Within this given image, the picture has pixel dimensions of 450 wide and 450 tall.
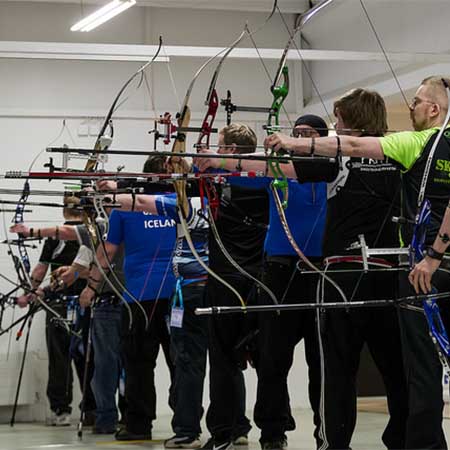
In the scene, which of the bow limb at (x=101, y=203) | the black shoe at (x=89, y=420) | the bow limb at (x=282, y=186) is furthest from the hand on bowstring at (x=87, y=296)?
the bow limb at (x=282, y=186)

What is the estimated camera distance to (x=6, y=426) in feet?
18.2

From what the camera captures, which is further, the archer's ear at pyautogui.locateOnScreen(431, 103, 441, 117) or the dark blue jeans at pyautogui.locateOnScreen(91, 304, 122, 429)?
the dark blue jeans at pyautogui.locateOnScreen(91, 304, 122, 429)

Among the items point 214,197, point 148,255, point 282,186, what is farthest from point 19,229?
point 282,186

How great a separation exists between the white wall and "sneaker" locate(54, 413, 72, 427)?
1.28 ft

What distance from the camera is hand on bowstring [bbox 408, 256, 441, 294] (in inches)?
102

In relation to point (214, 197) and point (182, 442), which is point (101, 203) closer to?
point (214, 197)

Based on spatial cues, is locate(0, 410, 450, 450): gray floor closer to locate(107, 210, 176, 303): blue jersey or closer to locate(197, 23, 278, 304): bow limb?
locate(107, 210, 176, 303): blue jersey

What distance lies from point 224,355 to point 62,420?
6.78ft

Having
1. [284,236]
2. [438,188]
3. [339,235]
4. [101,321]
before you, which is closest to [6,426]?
[101,321]

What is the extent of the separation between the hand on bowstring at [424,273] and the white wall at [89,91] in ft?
11.2

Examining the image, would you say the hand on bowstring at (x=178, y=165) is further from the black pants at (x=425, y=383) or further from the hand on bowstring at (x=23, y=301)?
the hand on bowstring at (x=23, y=301)

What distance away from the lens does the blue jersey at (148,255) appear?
14.1ft

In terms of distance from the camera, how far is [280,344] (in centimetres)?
345

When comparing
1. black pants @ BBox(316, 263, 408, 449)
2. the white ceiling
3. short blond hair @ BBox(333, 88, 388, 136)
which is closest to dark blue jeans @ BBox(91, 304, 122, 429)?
black pants @ BBox(316, 263, 408, 449)
